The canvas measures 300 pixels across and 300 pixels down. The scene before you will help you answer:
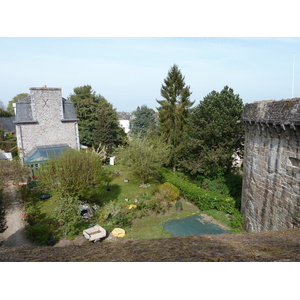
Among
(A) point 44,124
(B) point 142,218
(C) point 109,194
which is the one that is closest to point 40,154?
(A) point 44,124

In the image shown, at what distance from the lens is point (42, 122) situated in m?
22.0

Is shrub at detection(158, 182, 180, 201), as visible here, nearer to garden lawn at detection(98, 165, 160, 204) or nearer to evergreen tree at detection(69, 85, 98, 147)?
garden lawn at detection(98, 165, 160, 204)

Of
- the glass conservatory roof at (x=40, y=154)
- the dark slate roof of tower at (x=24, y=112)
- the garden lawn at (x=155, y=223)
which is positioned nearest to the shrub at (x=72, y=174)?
the garden lawn at (x=155, y=223)

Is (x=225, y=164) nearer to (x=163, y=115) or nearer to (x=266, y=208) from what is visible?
(x=163, y=115)

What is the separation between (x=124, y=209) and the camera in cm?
1456

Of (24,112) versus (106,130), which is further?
(106,130)

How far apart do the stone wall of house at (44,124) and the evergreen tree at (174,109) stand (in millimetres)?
9666

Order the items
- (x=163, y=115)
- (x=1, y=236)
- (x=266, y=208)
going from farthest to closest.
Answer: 1. (x=163, y=115)
2. (x=1, y=236)
3. (x=266, y=208)

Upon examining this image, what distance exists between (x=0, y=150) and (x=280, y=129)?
3285 centimetres

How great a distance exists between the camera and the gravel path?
430 inches

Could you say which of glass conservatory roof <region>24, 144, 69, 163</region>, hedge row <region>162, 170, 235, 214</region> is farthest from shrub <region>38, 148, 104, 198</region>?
hedge row <region>162, 170, 235, 214</region>

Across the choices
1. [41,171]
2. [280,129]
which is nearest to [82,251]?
[280,129]

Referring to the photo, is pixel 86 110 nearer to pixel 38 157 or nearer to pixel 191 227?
pixel 38 157

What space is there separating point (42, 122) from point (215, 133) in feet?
51.8
